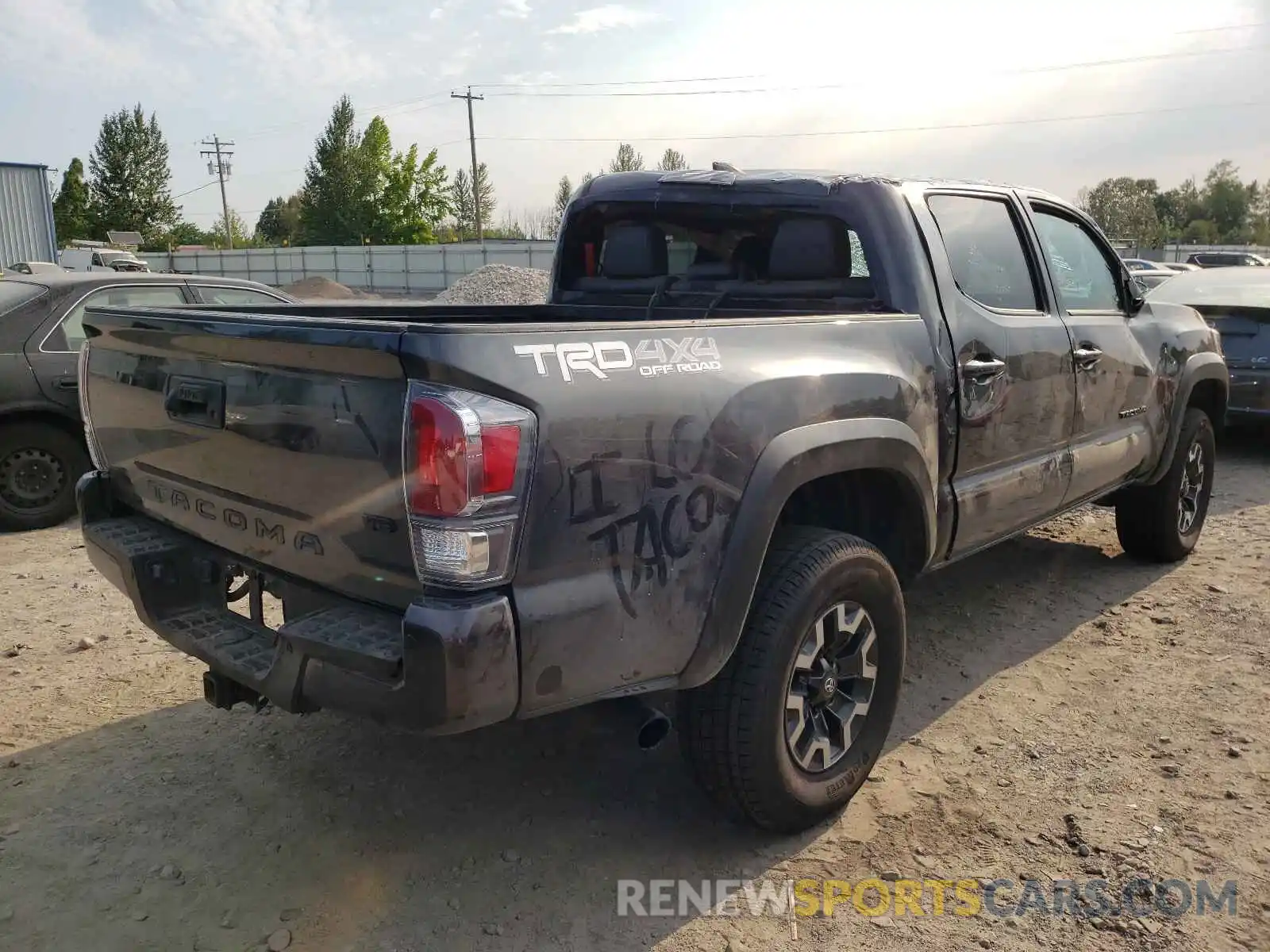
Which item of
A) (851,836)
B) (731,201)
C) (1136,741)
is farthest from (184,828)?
(1136,741)

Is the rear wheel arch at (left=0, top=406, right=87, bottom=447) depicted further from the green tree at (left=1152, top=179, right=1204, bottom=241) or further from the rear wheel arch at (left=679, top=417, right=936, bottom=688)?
the green tree at (left=1152, top=179, right=1204, bottom=241)

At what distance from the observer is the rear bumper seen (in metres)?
2.09

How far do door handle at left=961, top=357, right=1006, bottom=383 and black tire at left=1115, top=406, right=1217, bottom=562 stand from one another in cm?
214

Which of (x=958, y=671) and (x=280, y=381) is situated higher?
(x=280, y=381)

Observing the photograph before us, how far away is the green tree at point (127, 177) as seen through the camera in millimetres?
62094

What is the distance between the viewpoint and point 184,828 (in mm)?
3016

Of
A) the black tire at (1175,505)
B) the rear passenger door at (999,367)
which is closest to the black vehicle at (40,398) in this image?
the rear passenger door at (999,367)

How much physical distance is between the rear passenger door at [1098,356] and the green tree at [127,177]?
224ft

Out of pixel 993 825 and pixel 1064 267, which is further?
pixel 1064 267

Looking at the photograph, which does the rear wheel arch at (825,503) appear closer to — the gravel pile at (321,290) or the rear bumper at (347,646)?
the rear bumper at (347,646)

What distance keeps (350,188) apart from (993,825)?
6179 centimetres

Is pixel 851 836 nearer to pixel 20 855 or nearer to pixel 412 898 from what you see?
pixel 412 898

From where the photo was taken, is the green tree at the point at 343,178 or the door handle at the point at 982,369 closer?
the door handle at the point at 982,369

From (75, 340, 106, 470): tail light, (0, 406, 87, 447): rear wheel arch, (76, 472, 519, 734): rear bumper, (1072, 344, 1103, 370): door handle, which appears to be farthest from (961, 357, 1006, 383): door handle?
(0, 406, 87, 447): rear wheel arch
